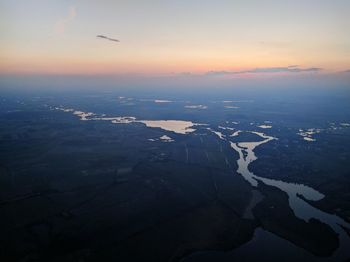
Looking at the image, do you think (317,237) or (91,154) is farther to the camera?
(91,154)

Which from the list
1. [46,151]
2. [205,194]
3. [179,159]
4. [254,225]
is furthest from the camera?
[46,151]

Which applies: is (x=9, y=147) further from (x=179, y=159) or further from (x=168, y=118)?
(x=168, y=118)

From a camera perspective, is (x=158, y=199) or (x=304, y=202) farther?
(x=304, y=202)

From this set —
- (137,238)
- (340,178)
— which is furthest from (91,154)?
(340,178)

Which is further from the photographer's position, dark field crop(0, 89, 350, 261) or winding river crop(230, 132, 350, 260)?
winding river crop(230, 132, 350, 260)

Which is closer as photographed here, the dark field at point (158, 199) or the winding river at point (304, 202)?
the dark field at point (158, 199)

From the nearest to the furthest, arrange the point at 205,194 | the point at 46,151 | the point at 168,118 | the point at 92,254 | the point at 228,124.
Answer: the point at 92,254
the point at 205,194
the point at 46,151
the point at 228,124
the point at 168,118

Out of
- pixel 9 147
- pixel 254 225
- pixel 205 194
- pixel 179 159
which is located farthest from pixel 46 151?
pixel 254 225

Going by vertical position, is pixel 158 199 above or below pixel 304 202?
above

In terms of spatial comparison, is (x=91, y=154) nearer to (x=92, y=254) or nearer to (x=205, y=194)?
(x=205, y=194)
